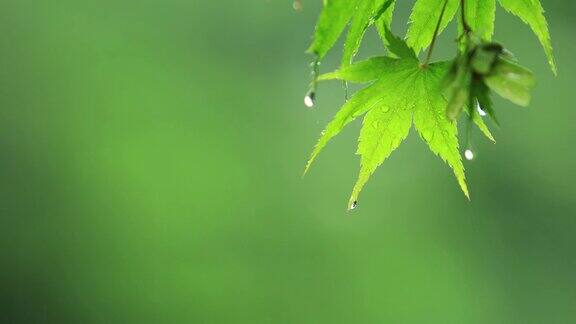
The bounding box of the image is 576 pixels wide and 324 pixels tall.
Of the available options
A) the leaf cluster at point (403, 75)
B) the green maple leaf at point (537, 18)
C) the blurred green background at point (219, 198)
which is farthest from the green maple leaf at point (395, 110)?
the blurred green background at point (219, 198)

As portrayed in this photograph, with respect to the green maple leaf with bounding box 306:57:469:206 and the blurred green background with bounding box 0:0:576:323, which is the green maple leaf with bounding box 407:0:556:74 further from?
the blurred green background with bounding box 0:0:576:323

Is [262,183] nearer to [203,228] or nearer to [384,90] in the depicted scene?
[203,228]

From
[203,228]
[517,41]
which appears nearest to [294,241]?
[203,228]

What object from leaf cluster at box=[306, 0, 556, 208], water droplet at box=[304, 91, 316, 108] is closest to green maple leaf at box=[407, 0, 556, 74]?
leaf cluster at box=[306, 0, 556, 208]

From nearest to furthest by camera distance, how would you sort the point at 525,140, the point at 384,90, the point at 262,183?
1. the point at 384,90
2. the point at 525,140
3. the point at 262,183

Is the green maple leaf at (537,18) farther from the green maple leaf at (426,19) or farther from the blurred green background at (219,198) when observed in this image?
the blurred green background at (219,198)

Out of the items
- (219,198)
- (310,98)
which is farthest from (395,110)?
(219,198)
